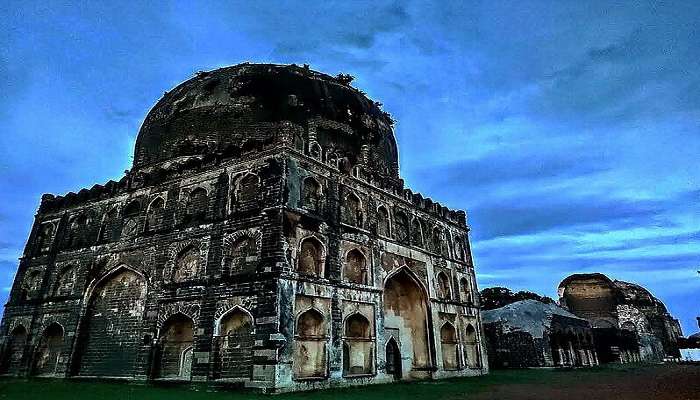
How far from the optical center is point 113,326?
1655 cm

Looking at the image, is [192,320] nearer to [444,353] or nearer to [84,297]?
[84,297]

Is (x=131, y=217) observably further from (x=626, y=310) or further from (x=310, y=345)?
(x=626, y=310)

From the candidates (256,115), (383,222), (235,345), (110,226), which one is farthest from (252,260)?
(110,226)

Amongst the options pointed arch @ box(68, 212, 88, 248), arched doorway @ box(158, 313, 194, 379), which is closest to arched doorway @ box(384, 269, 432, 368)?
arched doorway @ box(158, 313, 194, 379)

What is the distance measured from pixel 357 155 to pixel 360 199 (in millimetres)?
4160

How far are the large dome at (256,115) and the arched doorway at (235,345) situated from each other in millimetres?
7282

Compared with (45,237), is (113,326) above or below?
below

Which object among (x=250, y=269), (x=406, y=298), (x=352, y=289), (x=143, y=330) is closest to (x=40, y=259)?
(x=143, y=330)

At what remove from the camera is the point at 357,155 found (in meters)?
21.1

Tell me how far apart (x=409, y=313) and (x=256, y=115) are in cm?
1141

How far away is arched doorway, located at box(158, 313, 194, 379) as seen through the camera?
1449 centimetres

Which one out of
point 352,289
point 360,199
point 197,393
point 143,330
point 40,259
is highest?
point 360,199

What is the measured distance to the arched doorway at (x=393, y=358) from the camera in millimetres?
16844

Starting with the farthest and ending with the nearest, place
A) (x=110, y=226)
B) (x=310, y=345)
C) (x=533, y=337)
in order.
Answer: (x=533, y=337) → (x=110, y=226) → (x=310, y=345)
